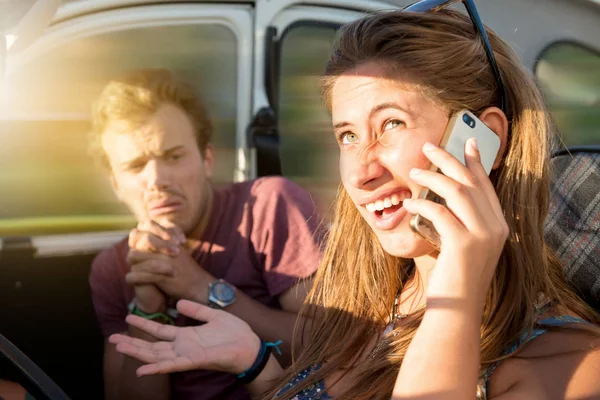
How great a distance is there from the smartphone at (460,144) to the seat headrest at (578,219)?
0.42 metres

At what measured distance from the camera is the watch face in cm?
247

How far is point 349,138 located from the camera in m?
1.68

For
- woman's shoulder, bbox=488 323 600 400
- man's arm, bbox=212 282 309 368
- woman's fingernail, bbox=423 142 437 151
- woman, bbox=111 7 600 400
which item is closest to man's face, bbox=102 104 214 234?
man's arm, bbox=212 282 309 368

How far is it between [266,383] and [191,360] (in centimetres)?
19

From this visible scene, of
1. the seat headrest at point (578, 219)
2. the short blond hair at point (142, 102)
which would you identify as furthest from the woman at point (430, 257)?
the short blond hair at point (142, 102)

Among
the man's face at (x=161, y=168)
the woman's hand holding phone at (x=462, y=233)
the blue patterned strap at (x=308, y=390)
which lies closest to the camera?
the woman's hand holding phone at (x=462, y=233)

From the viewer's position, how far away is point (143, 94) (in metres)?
2.69

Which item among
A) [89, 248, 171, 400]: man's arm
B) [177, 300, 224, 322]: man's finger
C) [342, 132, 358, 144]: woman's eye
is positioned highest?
[342, 132, 358, 144]: woman's eye

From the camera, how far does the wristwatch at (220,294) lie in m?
2.46

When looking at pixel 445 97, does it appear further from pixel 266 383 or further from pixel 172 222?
pixel 172 222

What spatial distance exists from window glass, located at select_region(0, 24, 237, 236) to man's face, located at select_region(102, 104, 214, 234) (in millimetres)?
306

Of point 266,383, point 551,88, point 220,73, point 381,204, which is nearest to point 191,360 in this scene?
point 266,383

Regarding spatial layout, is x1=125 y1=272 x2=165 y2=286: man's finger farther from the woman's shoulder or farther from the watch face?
the woman's shoulder

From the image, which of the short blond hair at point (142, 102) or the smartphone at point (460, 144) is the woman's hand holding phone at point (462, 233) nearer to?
the smartphone at point (460, 144)
